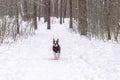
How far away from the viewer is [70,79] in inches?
257

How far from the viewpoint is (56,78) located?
21.7 feet

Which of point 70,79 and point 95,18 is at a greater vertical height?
point 95,18

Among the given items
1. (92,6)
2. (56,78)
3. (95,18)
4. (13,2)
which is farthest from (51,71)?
(92,6)

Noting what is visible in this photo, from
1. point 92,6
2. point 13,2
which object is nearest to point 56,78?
point 13,2

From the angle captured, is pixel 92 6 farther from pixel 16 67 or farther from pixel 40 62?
pixel 16 67

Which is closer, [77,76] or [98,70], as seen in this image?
[77,76]

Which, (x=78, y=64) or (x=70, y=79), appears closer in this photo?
(x=70, y=79)

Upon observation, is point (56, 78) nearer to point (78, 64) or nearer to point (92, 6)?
point (78, 64)

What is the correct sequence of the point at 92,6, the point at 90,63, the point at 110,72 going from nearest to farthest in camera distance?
the point at 110,72 < the point at 90,63 < the point at 92,6

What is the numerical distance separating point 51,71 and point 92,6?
16.3 metres

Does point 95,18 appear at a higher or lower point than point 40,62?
higher

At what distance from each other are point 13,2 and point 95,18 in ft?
26.7

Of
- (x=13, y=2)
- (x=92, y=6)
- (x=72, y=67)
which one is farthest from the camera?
(x=92, y=6)

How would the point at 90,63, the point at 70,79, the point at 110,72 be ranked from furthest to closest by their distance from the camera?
1. the point at 90,63
2. the point at 110,72
3. the point at 70,79
